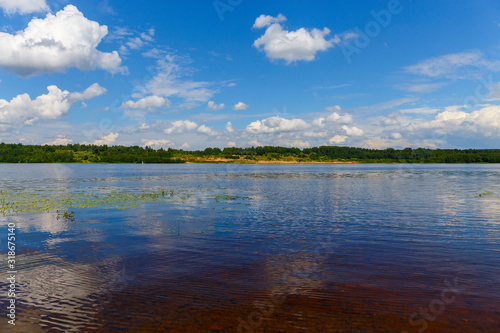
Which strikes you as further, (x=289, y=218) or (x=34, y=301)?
(x=289, y=218)

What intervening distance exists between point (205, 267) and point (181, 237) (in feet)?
21.6

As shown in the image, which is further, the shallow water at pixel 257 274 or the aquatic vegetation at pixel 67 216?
→ the aquatic vegetation at pixel 67 216

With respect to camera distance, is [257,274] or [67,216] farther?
[67,216]

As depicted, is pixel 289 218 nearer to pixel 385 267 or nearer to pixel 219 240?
pixel 219 240

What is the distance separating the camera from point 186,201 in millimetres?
A: 39781

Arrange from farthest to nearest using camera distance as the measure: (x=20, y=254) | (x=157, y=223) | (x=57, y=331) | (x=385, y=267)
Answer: (x=157, y=223) < (x=20, y=254) < (x=385, y=267) < (x=57, y=331)

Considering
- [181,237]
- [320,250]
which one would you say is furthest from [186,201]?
Result: [320,250]

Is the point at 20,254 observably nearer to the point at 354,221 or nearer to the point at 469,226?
the point at 354,221

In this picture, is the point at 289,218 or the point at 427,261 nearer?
the point at 427,261

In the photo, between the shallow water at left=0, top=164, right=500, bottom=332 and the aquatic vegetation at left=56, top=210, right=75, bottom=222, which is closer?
the shallow water at left=0, top=164, right=500, bottom=332

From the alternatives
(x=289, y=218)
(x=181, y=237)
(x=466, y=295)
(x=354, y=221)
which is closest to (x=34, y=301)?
(x=181, y=237)

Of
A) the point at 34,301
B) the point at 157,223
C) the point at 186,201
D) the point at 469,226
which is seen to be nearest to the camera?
the point at 34,301

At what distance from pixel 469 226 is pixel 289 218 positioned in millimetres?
13992

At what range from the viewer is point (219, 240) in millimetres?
20016
